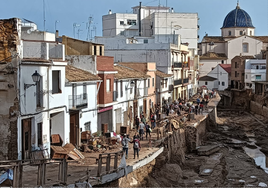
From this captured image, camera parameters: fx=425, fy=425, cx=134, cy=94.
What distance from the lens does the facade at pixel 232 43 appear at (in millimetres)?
94500

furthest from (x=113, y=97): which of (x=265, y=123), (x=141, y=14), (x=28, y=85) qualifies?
(x=141, y=14)

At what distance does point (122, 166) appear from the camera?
21125 mm

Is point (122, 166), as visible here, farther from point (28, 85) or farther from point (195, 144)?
point (195, 144)

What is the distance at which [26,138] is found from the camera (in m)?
22.0

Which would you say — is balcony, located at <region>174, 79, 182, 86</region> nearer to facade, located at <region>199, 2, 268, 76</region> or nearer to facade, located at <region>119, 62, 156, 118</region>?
facade, located at <region>119, 62, 156, 118</region>

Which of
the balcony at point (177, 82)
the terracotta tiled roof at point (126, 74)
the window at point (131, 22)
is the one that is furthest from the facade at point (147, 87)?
the window at point (131, 22)

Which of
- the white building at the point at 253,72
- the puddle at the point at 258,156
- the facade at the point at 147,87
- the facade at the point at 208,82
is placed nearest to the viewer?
the puddle at the point at 258,156

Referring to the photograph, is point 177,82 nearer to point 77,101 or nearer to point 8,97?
point 77,101

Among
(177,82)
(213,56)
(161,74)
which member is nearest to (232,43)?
(213,56)

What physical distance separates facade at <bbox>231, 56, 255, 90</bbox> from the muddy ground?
24.5 m

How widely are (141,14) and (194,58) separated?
12.6 metres

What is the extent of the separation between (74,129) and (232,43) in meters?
74.9

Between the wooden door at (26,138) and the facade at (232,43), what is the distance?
7222cm

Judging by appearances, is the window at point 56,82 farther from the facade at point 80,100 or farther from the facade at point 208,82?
the facade at point 208,82
